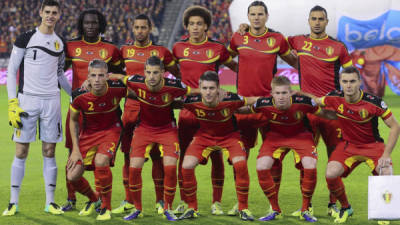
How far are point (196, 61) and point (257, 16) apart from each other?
2.69 feet

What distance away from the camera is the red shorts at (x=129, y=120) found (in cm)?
687

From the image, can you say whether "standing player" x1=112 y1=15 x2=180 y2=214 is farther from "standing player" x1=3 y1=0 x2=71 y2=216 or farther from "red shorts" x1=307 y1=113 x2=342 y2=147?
"red shorts" x1=307 y1=113 x2=342 y2=147

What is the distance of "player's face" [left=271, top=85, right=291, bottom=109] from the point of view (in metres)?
6.19

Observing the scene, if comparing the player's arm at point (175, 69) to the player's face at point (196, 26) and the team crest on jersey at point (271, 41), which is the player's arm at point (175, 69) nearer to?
the player's face at point (196, 26)

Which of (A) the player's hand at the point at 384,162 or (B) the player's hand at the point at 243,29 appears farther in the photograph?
(B) the player's hand at the point at 243,29

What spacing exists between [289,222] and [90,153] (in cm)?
220

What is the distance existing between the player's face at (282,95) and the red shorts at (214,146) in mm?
567

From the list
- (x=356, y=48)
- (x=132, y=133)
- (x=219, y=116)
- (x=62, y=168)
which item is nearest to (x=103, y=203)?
(x=132, y=133)

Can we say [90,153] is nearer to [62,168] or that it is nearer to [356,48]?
[62,168]

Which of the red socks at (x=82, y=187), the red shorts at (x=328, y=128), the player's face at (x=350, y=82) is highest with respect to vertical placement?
the player's face at (x=350, y=82)

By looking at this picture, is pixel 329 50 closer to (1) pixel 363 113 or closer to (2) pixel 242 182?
(1) pixel 363 113

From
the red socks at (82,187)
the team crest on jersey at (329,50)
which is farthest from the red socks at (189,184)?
the team crest on jersey at (329,50)

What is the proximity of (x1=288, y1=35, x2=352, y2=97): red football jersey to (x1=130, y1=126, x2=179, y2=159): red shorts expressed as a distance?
→ 1.59 metres

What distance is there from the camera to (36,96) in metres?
6.42
